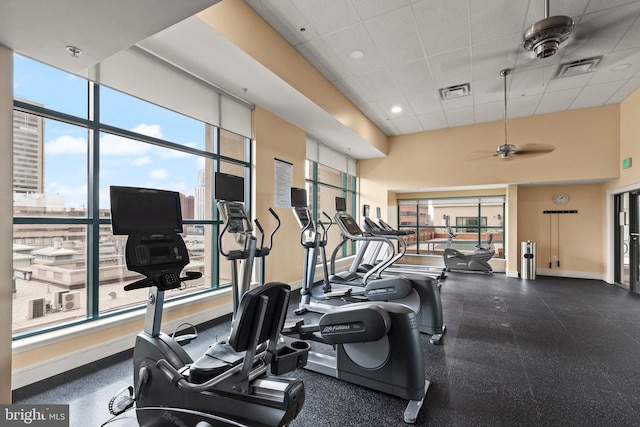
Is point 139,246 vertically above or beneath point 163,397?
above

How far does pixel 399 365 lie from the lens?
6.70 feet

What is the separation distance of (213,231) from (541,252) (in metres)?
7.63

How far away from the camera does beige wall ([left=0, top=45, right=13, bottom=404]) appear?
6.03 feet

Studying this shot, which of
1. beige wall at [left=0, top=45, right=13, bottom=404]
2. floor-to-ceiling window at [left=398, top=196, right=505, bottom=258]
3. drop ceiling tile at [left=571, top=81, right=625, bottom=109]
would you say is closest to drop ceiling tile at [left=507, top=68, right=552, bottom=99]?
drop ceiling tile at [left=571, top=81, right=625, bottom=109]

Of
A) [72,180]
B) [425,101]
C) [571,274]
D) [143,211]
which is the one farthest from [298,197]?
[571,274]

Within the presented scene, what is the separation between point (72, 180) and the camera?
8.88 feet

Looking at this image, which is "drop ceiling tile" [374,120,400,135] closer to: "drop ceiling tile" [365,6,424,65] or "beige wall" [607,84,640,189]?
"drop ceiling tile" [365,6,424,65]

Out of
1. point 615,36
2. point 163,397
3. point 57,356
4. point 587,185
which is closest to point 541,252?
point 587,185

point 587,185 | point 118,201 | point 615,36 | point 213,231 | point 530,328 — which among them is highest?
point 615,36

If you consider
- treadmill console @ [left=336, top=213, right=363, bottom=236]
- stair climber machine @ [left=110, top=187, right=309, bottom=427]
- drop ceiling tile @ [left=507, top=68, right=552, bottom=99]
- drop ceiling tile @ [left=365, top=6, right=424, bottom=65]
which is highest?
drop ceiling tile @ [left=365, top=6, right=424, bottom=65]

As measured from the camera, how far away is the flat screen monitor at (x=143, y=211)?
174cm

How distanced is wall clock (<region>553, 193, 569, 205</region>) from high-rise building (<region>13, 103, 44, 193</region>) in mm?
9273

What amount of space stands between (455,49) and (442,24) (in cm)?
64

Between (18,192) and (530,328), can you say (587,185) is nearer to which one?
(530,328)
